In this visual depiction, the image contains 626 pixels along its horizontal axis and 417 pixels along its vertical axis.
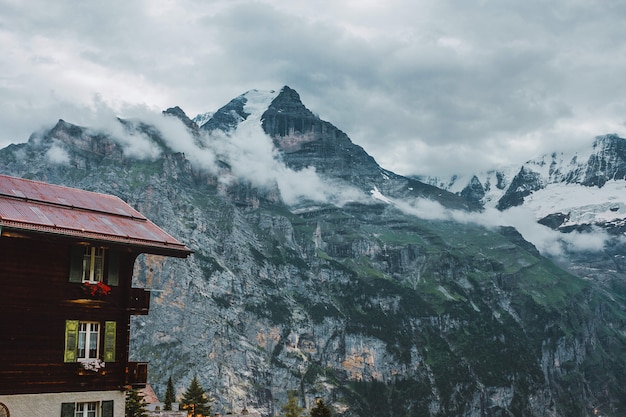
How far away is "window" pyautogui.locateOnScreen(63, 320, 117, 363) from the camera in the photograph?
39.8 meters

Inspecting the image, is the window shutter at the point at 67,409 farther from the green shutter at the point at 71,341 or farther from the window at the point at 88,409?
the green shutter at the point at 71,341

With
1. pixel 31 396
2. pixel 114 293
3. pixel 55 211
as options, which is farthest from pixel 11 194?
pixel 31 396

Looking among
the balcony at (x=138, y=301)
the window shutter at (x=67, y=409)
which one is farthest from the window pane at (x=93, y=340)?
the window shutter at (x=67, y=409)

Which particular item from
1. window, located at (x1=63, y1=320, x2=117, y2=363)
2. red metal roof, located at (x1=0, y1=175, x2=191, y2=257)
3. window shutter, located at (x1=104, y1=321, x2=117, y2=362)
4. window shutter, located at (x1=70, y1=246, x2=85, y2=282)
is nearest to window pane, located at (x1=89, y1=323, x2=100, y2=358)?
window, located at (x1=63, y1=320, x2=117, y2=363)

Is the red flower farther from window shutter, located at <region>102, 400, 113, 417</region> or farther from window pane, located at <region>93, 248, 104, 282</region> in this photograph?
window shutter, located at <region>102, 400, 113, 417</region>

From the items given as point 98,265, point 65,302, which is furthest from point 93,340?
point 98,265

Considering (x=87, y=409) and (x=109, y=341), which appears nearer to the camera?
(x=87, y=409)

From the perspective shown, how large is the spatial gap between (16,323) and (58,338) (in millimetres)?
2383

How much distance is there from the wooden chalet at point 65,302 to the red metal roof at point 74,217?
2.8 inches

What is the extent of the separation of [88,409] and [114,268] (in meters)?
7.82

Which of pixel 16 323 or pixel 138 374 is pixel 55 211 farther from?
pixel 138 374

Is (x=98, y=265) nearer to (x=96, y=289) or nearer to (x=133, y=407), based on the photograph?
(x=96, y=289)

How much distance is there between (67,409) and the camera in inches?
1535

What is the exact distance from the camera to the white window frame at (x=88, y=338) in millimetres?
40312
